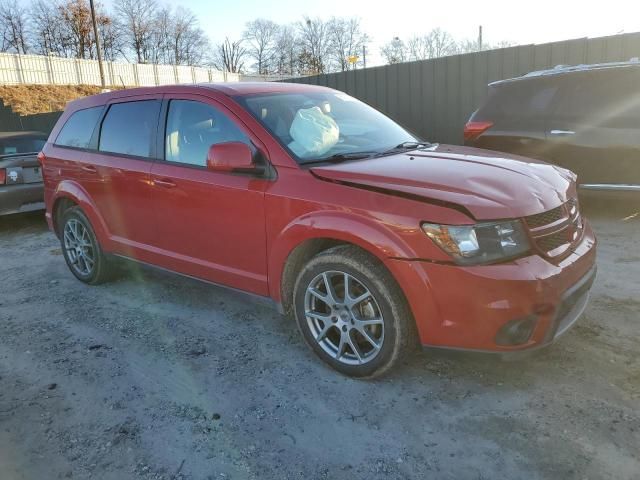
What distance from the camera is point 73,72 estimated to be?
43.6m

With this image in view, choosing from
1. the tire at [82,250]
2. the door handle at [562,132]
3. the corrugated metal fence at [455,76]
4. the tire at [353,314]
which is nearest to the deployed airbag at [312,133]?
the tire at [353,314]

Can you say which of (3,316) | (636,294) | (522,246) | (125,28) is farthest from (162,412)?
(125,28)

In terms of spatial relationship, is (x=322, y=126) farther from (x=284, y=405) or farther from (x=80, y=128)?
(x=80, y=128)

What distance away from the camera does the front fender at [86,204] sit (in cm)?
455

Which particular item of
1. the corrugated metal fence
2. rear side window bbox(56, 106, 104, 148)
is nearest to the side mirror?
rear side window bbox(56, 106, 104, 148)

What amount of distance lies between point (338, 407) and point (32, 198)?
6.73 m

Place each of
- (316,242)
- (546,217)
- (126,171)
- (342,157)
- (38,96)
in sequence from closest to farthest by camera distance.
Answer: (546,217) → (316,242) → (342,157) → (126,171) → (38,96)

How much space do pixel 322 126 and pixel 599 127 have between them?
3.80m

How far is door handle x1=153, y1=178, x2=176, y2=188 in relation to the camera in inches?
147

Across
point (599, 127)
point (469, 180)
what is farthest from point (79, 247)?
point (599, 127)

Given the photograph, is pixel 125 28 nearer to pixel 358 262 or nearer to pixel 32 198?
pixel 32 198

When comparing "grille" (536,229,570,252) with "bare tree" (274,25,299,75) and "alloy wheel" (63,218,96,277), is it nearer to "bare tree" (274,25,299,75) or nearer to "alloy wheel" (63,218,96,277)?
"alloy wheel" (63,218,96,277)

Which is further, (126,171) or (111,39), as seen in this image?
(111,39)

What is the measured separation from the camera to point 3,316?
4.28m
